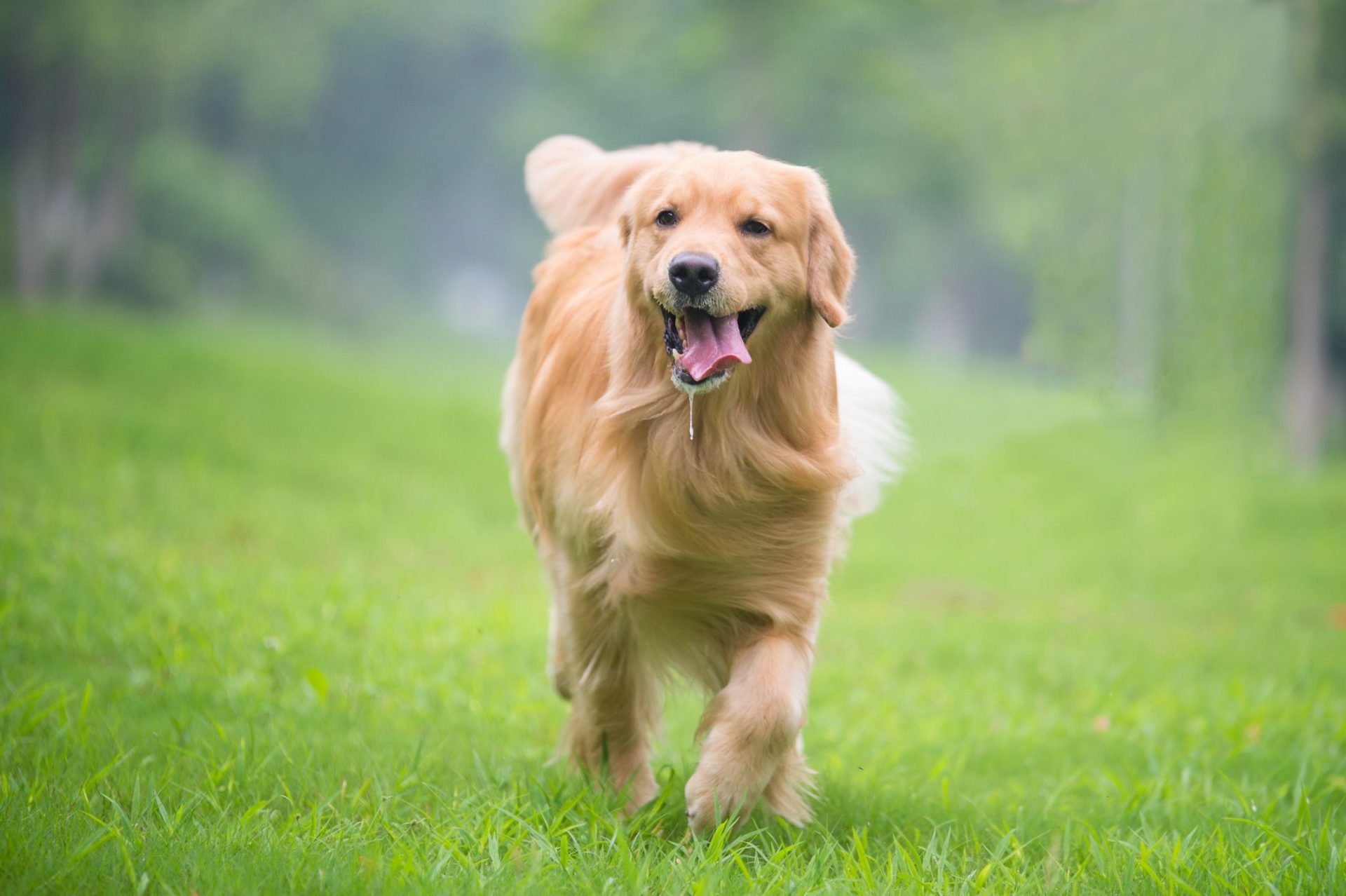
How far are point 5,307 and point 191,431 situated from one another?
551 cm

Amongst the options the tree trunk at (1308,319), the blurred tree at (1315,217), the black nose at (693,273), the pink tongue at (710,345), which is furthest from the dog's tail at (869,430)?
the tree trunk at (1308,319)

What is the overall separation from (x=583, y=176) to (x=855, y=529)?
723 cm

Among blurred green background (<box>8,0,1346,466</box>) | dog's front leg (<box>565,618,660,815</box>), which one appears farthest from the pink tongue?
blurred green background (<box>8,0,1346,466</box>)

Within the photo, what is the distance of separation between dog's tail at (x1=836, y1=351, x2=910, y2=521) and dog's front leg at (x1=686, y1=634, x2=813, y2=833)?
3.09ft

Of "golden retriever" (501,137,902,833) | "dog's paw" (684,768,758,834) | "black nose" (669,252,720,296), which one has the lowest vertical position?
"dog's paw" (684,768,758,834)

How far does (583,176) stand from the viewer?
17.7 feet

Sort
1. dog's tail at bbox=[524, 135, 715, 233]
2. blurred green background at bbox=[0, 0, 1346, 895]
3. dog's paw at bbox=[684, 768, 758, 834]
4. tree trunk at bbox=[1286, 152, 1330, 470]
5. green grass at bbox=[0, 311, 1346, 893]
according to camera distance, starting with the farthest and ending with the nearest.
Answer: tree trunk at bbox=[1286, 152, 1330, 470] < dog's tail at bbox=[524, 135, 715, 233] < blurred green background at bbox=[0, 0, 1346, 895] < dog's paw at bbox=[684, 768, 758, 834] < green grass at bbox=[0, 311, 1346, 893]

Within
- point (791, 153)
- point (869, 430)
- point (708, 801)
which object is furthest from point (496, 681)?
point (791, 153)

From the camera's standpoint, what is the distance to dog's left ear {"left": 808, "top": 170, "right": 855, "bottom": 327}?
3734 mm

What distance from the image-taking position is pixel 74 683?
4703mm

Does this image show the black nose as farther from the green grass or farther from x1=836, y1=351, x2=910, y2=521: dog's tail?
the green grass

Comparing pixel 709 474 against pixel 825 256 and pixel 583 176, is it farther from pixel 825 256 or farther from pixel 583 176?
pixel 583 176

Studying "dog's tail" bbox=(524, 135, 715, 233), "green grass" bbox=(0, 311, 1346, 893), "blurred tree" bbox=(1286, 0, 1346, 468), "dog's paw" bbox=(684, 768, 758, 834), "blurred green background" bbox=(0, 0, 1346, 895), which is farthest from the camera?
"blurred tree" bbox=(1286, 0, 1346, 468)

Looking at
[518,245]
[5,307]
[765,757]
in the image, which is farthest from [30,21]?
[518,245]
